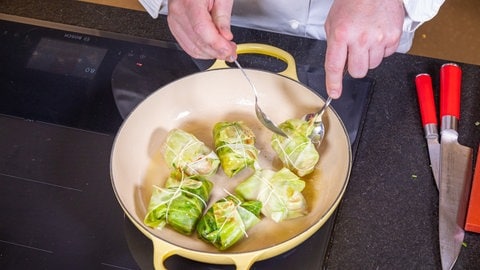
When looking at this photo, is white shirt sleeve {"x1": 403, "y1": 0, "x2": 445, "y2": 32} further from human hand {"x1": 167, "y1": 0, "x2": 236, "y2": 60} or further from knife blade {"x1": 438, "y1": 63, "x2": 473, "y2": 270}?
human hand {"x1": 167, "y1": 0, "x2": 236, "y2": 60}

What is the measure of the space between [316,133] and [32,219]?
0.46 m

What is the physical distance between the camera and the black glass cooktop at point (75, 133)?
2.72 ft

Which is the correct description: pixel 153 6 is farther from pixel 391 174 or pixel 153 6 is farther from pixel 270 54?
pixel 391 174

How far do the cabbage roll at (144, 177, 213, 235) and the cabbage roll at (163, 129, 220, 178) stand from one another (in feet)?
0.10

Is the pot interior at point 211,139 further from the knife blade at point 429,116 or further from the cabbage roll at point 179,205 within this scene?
the knife blade at point 429,116

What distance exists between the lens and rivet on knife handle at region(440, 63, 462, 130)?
0.91 metres

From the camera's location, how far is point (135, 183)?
882 millimetres

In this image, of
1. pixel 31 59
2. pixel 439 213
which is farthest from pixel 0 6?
pixel 439 213

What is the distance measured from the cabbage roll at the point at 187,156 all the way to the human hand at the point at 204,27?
0.49 feet

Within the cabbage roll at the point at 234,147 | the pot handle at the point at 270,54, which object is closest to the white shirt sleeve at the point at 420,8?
the pot handle at the point at 270,54

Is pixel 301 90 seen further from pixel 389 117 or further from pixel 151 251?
pixel 151 251

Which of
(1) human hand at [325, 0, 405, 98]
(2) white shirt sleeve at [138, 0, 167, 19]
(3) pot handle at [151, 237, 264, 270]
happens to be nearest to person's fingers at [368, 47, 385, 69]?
(1) human hand at [325, 0, 405, 98]

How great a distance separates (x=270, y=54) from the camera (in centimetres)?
101

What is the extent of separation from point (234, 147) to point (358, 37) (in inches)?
9.7
